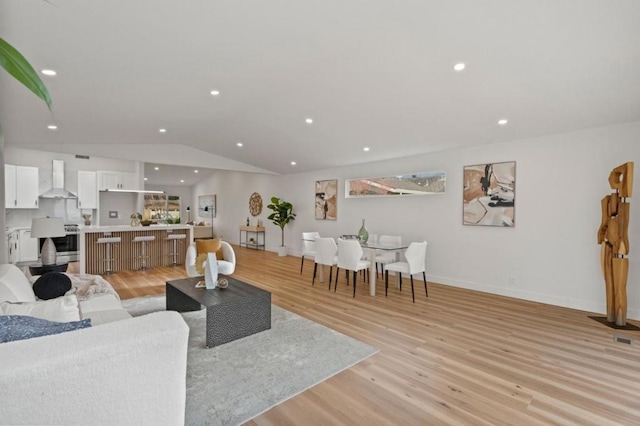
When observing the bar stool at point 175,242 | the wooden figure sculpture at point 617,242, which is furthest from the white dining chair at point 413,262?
the bar stool at point 175,242

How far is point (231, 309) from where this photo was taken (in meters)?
3.14

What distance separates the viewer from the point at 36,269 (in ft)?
13.1

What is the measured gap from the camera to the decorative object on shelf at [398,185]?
18.3 ft

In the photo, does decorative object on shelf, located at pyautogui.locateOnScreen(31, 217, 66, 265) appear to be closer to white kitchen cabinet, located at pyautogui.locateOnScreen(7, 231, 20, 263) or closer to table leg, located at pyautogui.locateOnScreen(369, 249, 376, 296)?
white kitchen cabinet, located at pyautogui.locateOnScreen(7, 231, 20, 263)

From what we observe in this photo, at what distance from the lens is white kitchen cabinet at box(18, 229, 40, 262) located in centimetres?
662

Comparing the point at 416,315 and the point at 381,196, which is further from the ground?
the point at 381,196

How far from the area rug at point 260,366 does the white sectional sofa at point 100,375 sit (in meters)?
0.90

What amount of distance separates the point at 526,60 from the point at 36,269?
19.1ft

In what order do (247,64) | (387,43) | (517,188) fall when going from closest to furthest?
(387,43), (247,64), (517,188)

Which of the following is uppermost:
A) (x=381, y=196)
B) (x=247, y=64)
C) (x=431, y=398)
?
(x=247, y=64)

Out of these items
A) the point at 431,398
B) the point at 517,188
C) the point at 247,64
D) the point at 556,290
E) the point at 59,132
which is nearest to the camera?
the point at 431,398

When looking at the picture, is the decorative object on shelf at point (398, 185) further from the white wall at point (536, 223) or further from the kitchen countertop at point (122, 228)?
the kitchen countertop at point (122, 228)

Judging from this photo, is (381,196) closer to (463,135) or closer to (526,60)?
(463,135)

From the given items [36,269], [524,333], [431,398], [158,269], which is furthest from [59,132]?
[524,333]
